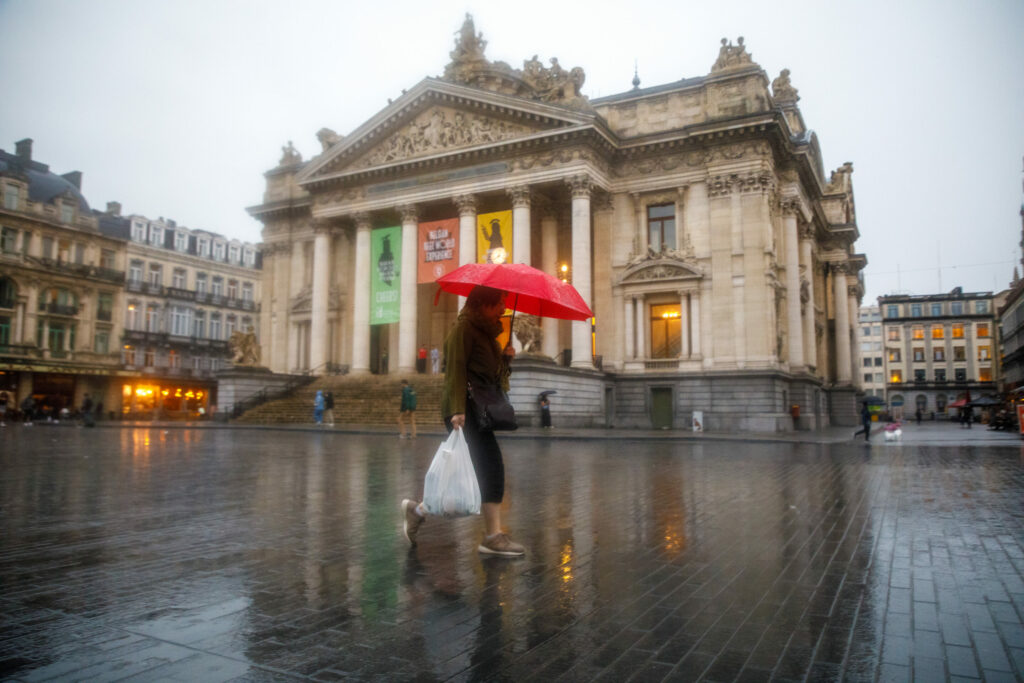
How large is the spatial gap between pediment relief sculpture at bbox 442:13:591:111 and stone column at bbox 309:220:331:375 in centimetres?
1145

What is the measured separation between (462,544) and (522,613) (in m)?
2.09

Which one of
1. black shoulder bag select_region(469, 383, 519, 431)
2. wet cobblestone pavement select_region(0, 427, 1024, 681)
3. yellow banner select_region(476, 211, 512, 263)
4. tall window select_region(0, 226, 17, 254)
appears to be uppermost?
tall window select_region(0, 226, 17, 254)

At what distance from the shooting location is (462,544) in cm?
612

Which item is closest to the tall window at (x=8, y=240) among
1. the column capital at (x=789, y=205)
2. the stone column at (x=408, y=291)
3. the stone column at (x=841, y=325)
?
the stone column at (x=408, y=291)

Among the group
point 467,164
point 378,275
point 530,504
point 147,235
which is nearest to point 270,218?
point 378,275

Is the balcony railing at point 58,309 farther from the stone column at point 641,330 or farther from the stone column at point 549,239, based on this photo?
the stone column at point 641,330

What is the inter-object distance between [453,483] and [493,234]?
31332mm

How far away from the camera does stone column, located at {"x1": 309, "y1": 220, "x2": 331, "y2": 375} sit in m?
42.1

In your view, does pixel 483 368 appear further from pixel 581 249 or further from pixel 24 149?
pixel 24 149

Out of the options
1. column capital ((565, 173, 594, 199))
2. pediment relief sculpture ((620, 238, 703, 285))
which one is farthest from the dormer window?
pediment relief sculpture ((620, 238, 703, 285))

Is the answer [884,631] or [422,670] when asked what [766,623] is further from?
[422,670]

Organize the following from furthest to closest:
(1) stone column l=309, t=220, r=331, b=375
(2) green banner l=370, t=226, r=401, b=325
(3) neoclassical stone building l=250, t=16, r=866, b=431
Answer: (1) stone column l=309, t=220, r=331, b=375
(2) green banner l=370, t=226, r=401, b=325
(3) neoclassical stone building l=250, t=16, r=866, b=431

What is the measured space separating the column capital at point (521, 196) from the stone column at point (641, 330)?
7448mm

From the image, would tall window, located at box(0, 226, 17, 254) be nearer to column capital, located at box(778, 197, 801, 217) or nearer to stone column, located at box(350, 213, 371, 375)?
stone column, located at box(350, 213, 371, 375)
